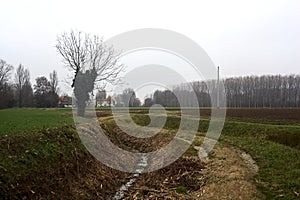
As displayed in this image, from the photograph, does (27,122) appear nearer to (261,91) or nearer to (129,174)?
(129,174)

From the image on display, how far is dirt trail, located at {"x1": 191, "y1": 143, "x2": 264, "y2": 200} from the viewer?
508 inches

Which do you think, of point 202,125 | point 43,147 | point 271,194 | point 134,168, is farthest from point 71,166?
point 202,125

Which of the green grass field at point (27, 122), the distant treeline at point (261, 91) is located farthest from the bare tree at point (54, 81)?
the green grass field at point (27, 122)

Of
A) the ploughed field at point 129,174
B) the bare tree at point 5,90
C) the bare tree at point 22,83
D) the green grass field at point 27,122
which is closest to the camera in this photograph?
the ploughed field at point 129,174

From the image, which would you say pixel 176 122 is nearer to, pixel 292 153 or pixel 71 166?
pixel 292 153

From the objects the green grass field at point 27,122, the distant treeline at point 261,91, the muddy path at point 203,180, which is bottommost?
the muddy path at point 203,180

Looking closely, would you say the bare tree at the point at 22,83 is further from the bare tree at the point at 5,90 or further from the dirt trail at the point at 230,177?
the dirt trail at the point at 230,177

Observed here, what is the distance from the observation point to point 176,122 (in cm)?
4472

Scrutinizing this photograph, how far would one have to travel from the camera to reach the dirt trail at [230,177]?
12914 millimetres

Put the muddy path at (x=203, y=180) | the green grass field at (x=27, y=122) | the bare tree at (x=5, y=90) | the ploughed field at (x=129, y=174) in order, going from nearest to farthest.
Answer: the ploughed field at (x=129, y=174)
the muddy path at (x=203, y=180)
the green grass field at (x=27, y=122)
the bare tree at (x=5, y=90)

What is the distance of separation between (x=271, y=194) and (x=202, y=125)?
1111 inches

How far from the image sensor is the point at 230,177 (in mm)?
15297

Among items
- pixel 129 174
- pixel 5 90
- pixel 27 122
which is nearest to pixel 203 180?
pixel 129 174

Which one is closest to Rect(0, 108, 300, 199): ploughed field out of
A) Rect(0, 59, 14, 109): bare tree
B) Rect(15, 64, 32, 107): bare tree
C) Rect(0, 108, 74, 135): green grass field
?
Rect(0, 108, 74, 135): green grass field
